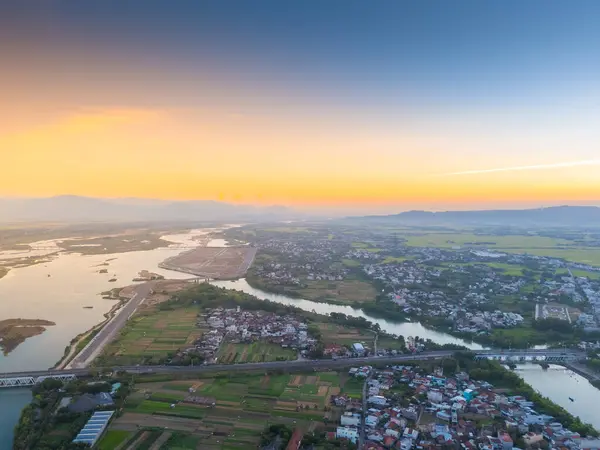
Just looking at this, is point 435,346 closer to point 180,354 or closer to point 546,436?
point 546,436

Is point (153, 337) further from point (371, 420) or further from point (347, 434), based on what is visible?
point (371, 420)

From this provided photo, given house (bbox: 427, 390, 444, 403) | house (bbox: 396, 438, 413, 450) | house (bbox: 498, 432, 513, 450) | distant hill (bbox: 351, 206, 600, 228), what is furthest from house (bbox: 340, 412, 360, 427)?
distant hill (bbox: 351, 206, 600, 228)

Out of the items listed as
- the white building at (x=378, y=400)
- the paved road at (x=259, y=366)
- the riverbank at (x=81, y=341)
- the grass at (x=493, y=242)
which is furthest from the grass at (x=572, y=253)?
the riverbank at (x=81, y=341)

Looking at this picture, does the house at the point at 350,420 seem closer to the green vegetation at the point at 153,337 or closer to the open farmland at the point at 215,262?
the green vegetation at the point at 153,337

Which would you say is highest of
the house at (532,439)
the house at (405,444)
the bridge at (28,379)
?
the bridge at (28,379)

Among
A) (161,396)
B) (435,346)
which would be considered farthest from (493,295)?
(161,396)

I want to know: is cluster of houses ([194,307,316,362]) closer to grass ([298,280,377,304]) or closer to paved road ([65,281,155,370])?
paved road ([65,281,155,370])

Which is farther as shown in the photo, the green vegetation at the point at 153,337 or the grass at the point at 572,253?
the grass at the point at 572,253
